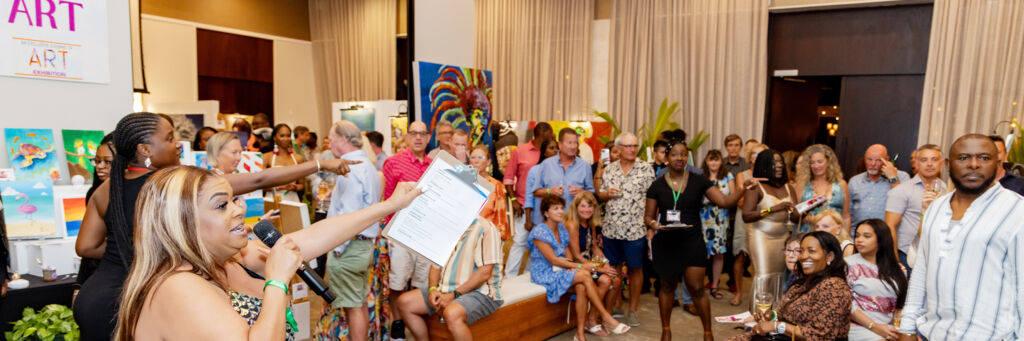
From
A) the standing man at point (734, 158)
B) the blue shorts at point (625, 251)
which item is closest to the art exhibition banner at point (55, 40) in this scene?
the blue shorts at point (625, 251)

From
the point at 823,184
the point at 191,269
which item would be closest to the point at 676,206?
the point at 823,184

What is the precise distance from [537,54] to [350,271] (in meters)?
6.90

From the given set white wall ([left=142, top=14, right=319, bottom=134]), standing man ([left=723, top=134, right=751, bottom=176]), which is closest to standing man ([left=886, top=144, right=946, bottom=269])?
standing man ([left=723, top=134, right=751, bottom=176])

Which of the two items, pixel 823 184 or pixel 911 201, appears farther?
pixel 823 184

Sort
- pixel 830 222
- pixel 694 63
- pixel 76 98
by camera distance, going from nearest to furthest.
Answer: pixel 76 98 → pixel 830 222 → pixel 694 63

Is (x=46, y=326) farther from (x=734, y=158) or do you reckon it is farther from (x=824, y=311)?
(x=734, y=158)

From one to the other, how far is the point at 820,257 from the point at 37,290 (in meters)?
3.97

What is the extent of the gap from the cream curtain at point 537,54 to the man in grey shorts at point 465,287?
6.16m

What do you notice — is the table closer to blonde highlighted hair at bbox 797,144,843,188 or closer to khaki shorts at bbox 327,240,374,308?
khaki shorts at bbox 327,240,374,308

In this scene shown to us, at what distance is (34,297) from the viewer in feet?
10.0

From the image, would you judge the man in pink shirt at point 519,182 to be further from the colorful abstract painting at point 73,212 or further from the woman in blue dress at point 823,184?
the colorful abstract painting at point 73,212

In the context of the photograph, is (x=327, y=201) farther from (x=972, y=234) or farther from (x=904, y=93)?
(x=904, y=93)

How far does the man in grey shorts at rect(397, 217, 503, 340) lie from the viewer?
13.5 ft

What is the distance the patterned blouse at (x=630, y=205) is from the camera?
5.14 m
